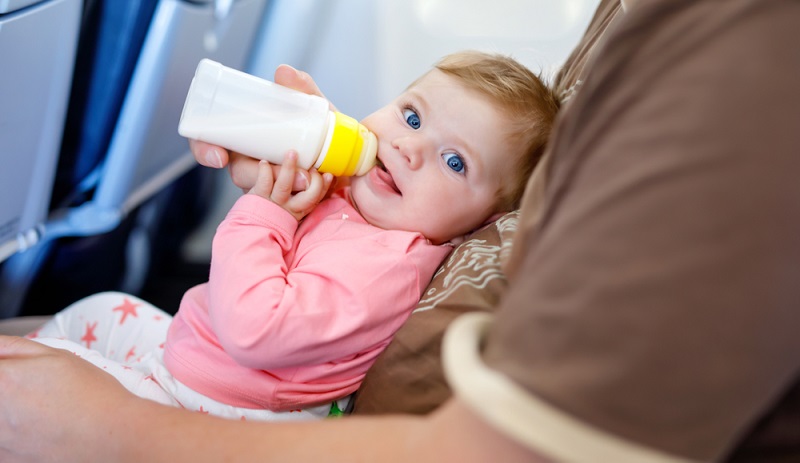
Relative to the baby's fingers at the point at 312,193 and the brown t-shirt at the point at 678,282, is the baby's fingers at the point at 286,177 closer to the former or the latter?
the baby's fingers at the point at 312,193

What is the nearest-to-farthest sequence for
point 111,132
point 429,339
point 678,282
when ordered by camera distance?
point 678,282 → point 429,339 → point 111,132

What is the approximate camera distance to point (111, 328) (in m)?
1.20

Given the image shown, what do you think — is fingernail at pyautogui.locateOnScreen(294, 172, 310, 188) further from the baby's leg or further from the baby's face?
the baby's leg

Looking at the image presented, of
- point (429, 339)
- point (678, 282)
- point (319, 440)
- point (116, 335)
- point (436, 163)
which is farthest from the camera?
point (116, 335)

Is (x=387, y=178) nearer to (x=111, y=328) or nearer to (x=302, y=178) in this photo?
(x=302, y=178)

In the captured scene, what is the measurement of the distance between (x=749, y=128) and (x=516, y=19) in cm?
157

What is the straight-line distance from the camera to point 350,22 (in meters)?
2.01

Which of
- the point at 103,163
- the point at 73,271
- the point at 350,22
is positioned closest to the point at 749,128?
the point at 103,163

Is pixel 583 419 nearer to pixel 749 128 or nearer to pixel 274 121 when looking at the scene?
pixel 749 128

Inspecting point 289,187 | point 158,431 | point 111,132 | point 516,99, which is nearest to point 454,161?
point 516,99

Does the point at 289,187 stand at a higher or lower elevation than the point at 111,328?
higher

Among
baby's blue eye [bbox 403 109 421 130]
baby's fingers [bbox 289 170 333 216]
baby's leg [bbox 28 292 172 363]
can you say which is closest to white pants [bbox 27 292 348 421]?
baby's leg [bbox 28 292 172 363]

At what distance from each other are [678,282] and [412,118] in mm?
686

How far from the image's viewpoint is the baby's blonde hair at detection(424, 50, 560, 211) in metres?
1.04
